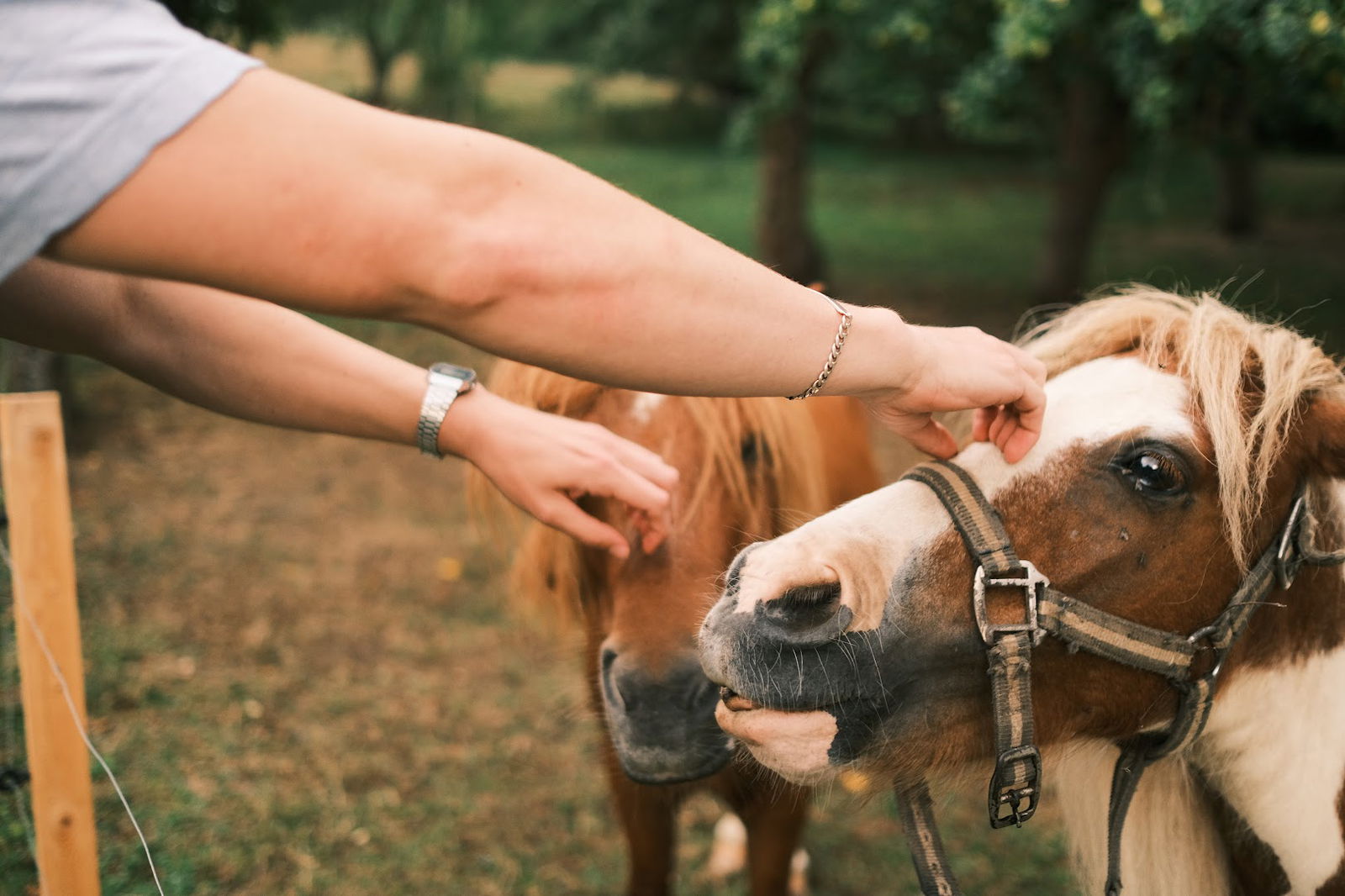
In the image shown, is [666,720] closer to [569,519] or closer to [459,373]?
[569,519]

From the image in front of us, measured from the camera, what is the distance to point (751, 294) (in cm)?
109

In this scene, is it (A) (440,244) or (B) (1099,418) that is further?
(B) (1099,418)

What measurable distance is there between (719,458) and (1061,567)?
1.03m

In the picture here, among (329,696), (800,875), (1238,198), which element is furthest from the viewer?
(1238,198)

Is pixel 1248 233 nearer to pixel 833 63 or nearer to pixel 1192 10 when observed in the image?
pixel 833 63

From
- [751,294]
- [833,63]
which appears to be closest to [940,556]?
[751,294]

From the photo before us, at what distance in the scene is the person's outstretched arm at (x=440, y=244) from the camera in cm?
89

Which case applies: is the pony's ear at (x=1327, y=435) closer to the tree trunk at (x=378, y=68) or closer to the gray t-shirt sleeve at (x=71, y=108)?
the gray t-shirt sleeve at (x=71, y=108)

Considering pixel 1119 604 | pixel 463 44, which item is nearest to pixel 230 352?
pixel 1119 604

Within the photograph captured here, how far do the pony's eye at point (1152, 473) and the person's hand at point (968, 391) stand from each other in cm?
15

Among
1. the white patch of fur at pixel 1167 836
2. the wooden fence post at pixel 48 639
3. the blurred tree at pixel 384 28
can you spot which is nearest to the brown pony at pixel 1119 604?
the white patch of fur at pixel 1167 836

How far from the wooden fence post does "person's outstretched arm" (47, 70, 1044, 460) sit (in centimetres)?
122

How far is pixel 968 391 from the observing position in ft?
4.56

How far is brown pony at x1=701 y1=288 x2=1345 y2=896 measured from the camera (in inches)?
58.2
